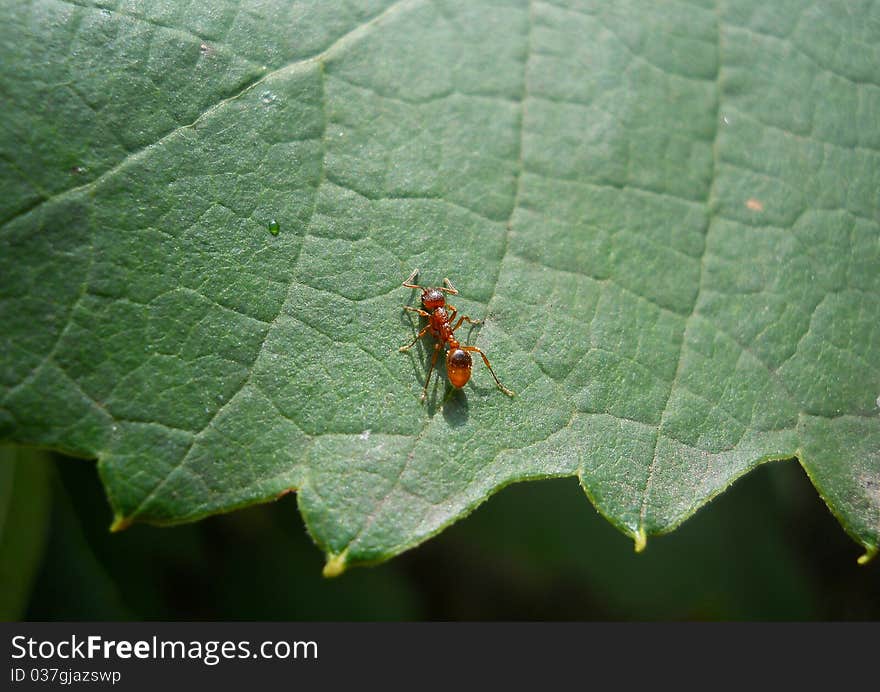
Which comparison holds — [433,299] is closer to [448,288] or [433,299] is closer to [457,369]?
[448,288]

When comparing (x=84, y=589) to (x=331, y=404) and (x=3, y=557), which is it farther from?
(x=331, y=404)

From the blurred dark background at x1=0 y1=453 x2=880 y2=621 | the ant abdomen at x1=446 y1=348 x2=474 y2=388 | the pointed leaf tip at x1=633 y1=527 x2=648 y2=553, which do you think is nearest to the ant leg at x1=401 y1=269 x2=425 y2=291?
the ant abdomen at x1=446 y1=348 x2=474 y2=388

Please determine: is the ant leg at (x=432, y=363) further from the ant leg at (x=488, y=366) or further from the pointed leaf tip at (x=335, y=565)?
the pointed leaf tip at (x=335, y=565)

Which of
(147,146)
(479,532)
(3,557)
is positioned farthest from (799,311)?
(3,557)

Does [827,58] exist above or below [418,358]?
above

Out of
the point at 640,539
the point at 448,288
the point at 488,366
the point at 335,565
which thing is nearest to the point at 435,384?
the point at 488,366

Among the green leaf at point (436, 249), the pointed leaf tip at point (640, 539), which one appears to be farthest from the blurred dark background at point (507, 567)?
the pointed leaf tip at point (640, 539)
